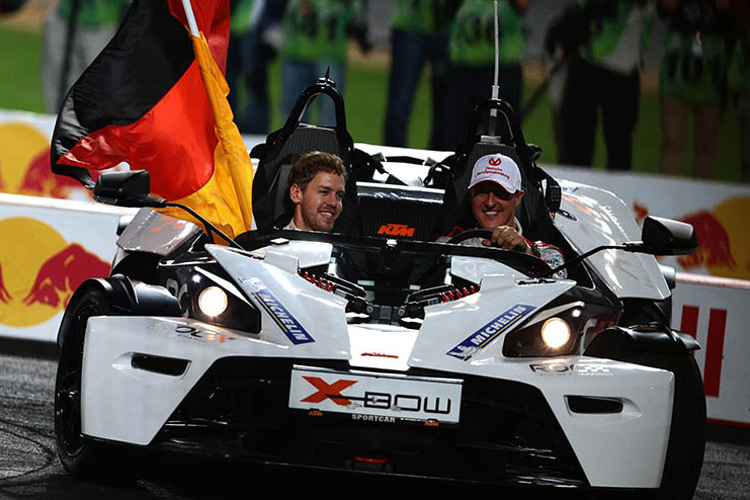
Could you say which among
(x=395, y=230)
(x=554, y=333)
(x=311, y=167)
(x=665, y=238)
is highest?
(x=311, y=167)

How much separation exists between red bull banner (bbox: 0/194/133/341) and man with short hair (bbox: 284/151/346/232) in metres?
3.03

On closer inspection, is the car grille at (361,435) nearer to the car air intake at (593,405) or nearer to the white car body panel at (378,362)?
the white car body panel at (378,362)

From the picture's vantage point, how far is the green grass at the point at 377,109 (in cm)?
1241

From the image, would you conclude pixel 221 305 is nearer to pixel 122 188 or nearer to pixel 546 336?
pixel 122 188

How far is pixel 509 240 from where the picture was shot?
6008mm

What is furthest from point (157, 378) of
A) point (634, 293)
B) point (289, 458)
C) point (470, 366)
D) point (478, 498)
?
point (634, 293)

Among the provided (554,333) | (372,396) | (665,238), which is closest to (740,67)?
(665,238)

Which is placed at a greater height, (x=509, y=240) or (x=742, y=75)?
(x=742, y=75)

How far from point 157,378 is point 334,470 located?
2.29 ft

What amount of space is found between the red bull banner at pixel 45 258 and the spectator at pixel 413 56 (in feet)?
14.2

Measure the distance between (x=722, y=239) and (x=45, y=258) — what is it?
6.18 meters

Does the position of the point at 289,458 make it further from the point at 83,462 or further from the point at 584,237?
the point at 584,237

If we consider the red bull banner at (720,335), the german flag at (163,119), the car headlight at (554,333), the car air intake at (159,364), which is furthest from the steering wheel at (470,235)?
the red bull banner at (720,335)

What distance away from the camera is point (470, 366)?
4.65m
